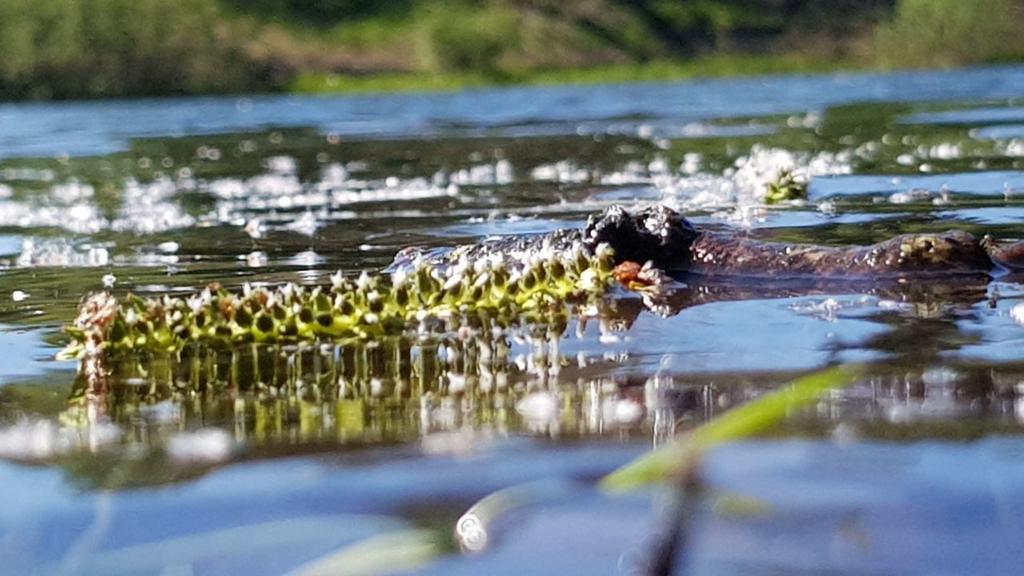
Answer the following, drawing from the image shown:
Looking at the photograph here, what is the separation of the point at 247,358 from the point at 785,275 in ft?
8.16

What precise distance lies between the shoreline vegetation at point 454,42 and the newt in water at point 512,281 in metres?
78.1

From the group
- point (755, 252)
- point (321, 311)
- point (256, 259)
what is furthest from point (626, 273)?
point (256, 259)

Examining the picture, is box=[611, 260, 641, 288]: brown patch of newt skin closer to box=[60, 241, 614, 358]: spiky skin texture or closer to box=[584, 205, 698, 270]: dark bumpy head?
box=[584, 205, 698, 270]: dark bumpy head

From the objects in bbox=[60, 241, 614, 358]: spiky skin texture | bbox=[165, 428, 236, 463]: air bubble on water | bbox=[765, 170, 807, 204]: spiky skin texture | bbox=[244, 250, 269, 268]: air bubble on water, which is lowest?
bbox=[165, 428, 236, 463]: air bubble on water

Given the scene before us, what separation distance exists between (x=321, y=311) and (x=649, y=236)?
208 cm

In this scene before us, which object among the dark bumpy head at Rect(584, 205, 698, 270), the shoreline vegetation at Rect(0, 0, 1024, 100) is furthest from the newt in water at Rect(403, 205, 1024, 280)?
the shoreline vegetation at Rect(0, 0, 1024, 100)

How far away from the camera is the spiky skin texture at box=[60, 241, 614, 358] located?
187 inches

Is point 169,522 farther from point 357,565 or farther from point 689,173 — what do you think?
point 689,173

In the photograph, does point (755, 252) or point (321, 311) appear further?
point (755, 252)

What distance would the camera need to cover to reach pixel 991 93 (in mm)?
35062

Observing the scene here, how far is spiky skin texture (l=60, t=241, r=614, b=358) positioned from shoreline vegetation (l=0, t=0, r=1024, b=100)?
78.9 m

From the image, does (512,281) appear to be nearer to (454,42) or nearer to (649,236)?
(649,236)

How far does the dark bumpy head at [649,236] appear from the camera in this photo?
629cm

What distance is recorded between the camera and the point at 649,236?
6469 mm
